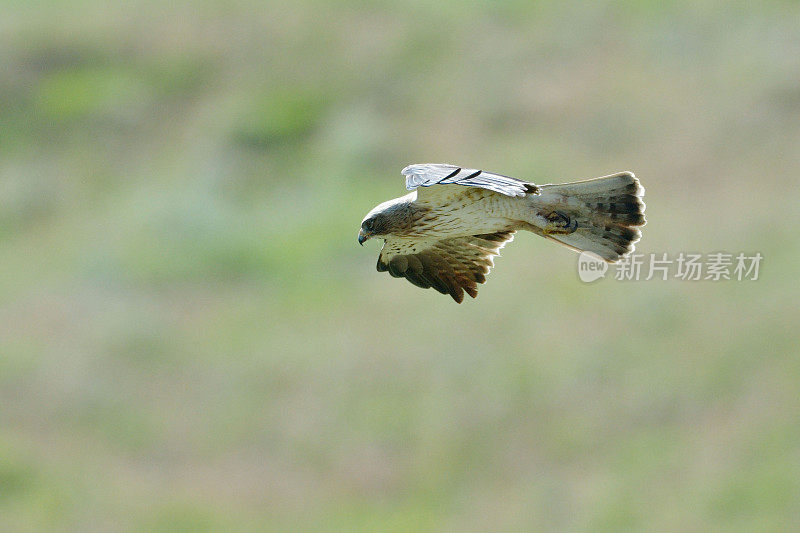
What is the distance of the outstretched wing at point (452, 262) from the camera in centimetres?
1048

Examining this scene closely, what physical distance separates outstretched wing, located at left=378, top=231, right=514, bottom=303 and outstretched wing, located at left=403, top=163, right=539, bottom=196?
1668 millimetres

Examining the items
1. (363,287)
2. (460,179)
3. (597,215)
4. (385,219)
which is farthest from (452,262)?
(363,287)

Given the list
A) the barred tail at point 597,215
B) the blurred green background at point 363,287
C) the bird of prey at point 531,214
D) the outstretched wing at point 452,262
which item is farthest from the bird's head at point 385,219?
the blurred green background at point 363,287

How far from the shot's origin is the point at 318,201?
37.4 meters

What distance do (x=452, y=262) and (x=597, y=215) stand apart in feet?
3.99

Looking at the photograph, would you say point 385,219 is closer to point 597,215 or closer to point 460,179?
point 460,179

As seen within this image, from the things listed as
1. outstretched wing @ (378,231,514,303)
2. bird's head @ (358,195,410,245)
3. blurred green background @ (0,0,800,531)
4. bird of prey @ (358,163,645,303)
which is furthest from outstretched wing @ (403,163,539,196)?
blurred green background @ (0,0,800,531)

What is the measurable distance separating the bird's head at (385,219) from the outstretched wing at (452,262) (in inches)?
25.2

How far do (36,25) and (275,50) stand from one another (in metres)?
7.06

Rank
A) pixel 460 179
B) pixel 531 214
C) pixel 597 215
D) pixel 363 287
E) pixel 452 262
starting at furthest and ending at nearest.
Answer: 1. pixel 363 287
2. pixel 452 262
3. pixel 597 215
4. pixel 531 214
5. pixel 460 179

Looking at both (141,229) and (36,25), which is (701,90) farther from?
(36,25)

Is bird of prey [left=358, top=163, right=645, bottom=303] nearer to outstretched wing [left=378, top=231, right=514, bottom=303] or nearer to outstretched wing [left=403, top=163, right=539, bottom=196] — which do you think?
outstretched wing [left=378, top=231, right=514, bottom=303]

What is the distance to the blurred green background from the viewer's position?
28.1 m

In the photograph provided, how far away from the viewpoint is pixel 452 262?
34.6 feet
